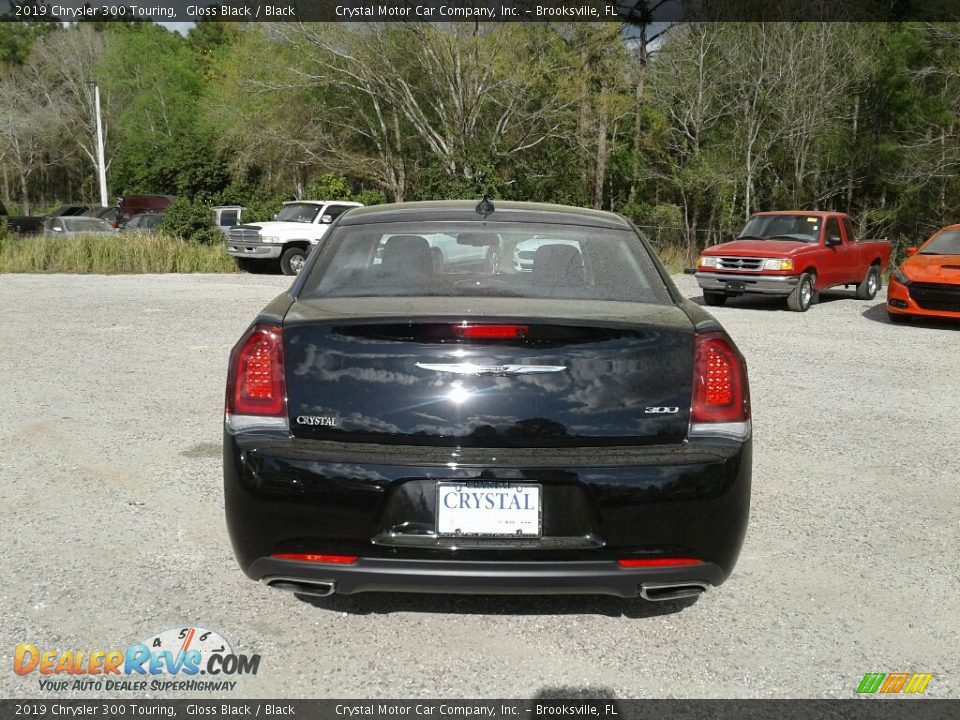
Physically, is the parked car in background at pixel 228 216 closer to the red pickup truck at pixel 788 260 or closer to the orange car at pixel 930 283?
the red pickup truck at pixel 788 260

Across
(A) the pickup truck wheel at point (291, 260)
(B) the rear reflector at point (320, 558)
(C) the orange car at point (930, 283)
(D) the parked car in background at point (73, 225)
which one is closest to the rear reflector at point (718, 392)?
(B) the rear reflector at point (320, 558)

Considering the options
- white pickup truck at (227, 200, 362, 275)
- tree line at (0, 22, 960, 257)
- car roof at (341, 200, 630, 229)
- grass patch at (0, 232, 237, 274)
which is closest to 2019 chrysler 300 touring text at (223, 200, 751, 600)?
car roof at (341, 200, 630, 229)

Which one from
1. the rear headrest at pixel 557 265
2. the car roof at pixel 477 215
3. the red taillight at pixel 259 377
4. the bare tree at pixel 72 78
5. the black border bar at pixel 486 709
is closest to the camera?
the black border bar at pixel 486 709

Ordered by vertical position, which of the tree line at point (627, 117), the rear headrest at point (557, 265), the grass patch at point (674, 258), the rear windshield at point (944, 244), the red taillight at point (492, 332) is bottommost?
the grass patch at point (674, 258)

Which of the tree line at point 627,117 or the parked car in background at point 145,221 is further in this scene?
the tree line at point 627,117

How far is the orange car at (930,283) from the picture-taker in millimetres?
12188

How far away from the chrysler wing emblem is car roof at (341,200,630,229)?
3.95ft

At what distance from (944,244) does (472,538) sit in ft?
41.7

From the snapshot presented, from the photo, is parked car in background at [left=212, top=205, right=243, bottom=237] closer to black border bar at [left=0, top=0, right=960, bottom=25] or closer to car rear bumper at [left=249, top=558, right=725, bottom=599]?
black border bar at [left=0, top=0, right=960, bottom=25]

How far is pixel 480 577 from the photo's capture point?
111 inches

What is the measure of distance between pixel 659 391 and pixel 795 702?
1085 millimetres

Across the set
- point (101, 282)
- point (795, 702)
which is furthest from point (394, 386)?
point (101, 282)

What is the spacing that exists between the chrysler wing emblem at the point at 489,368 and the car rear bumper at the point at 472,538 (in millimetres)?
256

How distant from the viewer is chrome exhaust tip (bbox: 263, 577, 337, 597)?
2902 mm
